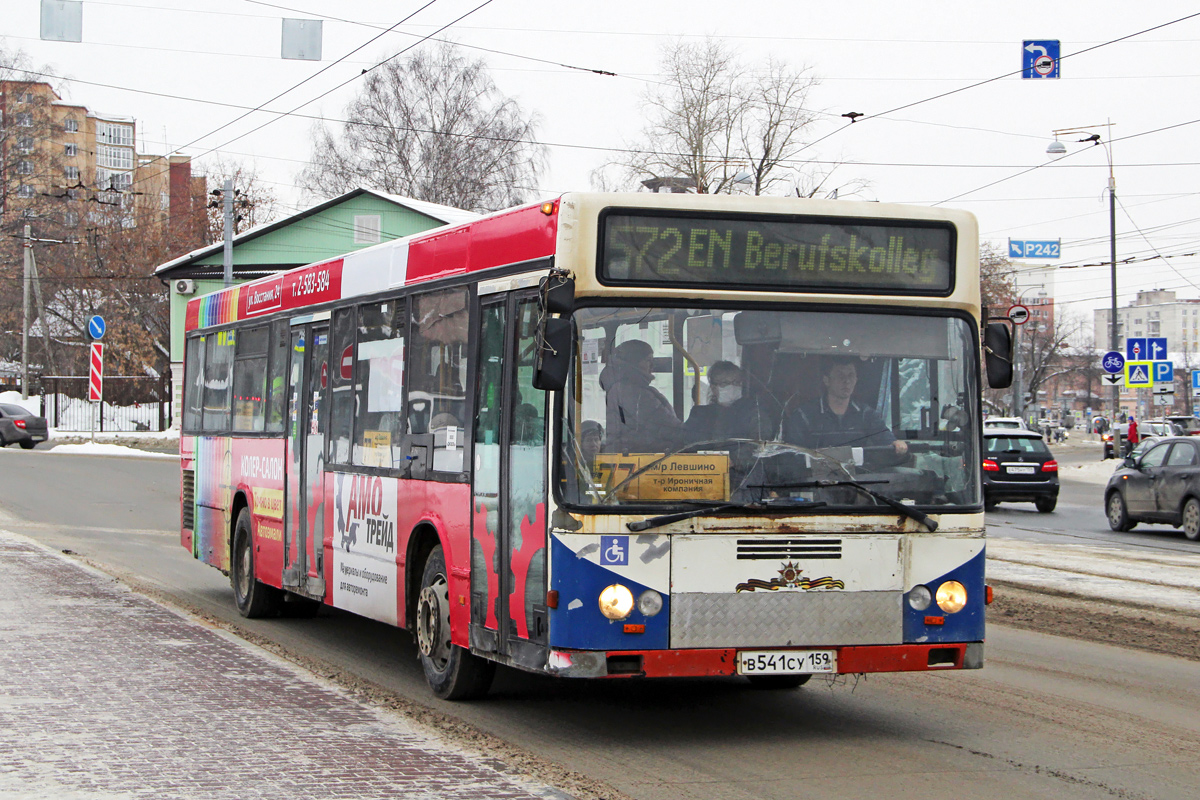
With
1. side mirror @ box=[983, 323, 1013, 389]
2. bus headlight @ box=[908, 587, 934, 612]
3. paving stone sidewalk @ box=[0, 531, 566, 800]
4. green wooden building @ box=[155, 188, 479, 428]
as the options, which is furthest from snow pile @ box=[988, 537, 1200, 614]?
green wooden building @ box=[155, 188, 479, 428]

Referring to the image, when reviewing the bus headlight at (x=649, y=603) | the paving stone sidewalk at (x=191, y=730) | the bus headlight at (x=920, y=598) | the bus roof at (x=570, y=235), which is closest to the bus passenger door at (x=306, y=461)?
the paving stone sidewalk at (x=191, y=730)

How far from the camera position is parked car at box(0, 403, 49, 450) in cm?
4806

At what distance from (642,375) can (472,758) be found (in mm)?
1895

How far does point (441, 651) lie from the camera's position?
27.0 ft

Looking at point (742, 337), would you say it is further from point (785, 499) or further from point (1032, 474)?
point (1032, 474)

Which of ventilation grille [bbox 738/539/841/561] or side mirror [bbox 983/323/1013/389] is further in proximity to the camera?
side mirror [bbox 983/323/1013/389]

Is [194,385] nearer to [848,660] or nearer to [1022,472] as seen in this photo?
[848,660]

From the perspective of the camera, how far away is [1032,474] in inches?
1076

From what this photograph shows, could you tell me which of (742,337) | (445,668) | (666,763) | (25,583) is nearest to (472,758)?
(666,763)

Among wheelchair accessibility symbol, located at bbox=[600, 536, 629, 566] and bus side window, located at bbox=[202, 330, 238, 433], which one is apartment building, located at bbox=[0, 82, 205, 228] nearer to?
bus side window, located at bbox=[202, 330, 238, 433]

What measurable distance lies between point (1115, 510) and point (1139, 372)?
1410 centimetres

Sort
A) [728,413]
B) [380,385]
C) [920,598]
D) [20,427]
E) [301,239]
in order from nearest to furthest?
[728,413] < [920,598] < [380,385] < [20,427] < [301,239]

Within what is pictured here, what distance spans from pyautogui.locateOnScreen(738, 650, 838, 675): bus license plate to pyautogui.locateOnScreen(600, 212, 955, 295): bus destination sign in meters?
1.74

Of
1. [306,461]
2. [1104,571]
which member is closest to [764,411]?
[306,461]
